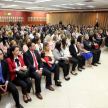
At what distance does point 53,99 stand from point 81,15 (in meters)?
17.8

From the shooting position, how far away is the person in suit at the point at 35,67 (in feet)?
10.2

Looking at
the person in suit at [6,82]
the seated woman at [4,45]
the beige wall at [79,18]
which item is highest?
the beige wall at [79,18]

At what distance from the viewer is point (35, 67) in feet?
10.8

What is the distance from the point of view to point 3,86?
8.55 ft

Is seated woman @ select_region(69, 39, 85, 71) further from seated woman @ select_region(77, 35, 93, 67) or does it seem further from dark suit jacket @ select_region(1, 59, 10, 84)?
dark suit jacket @ select_region(1, 59, 10, 84)

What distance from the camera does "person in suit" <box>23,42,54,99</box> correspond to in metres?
3.10

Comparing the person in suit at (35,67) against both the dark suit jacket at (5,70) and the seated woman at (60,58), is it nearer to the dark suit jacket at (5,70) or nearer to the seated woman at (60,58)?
the dark suit jacket at (5,70)

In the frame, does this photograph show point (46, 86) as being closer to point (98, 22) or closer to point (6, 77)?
point (6, 77)

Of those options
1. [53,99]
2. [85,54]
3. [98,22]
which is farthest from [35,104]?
[98,22]

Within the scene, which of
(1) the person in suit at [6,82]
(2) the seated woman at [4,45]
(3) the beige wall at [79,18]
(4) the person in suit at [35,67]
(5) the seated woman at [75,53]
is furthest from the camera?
(3) the beige wall at [79,18]

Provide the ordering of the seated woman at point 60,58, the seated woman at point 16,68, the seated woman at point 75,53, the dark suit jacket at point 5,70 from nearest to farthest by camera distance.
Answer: the dark suit jacket at point 5,70 < the seated woman at point 16,68 < the seated woman at point 60,58 < the seated woman at point 75,53

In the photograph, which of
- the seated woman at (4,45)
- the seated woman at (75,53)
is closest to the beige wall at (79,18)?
the seated woman at (75,53)

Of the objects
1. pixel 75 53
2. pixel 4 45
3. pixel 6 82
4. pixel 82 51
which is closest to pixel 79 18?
pixel 82 51

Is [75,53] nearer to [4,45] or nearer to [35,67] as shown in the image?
[35,67]
